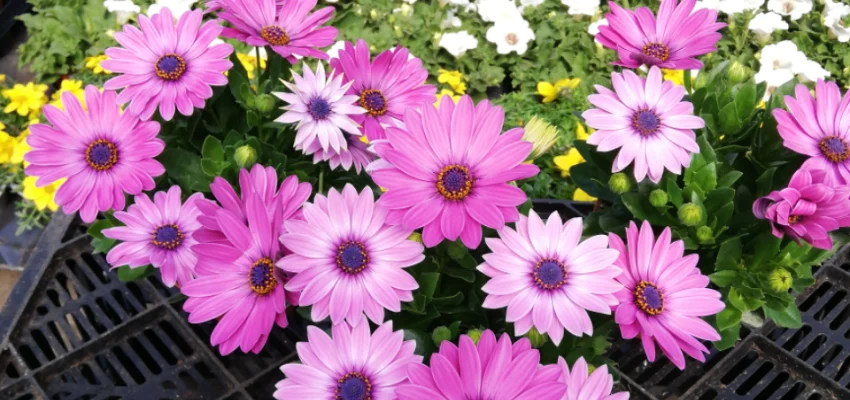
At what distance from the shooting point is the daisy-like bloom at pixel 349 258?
0.68 meters

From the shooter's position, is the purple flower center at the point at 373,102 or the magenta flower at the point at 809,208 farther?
the purple flower center at the point at 373,102

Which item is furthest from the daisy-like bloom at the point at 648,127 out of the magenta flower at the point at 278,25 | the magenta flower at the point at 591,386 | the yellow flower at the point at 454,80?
the yellow flower at the point at 454,80

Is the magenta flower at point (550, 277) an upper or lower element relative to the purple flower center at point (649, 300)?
upper

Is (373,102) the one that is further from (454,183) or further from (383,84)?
(454,183)

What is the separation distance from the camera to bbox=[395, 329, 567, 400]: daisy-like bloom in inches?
24.4

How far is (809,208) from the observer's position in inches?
27.6

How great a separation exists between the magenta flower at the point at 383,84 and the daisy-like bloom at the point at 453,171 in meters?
0.20

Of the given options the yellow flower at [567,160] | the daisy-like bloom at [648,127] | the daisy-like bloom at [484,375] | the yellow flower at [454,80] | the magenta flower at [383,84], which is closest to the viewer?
the daisy-like bloom at [484,375]

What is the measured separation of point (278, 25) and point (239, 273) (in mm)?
338

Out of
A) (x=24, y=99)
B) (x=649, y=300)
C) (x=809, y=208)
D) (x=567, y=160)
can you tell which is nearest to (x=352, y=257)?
(x=649, y=300)

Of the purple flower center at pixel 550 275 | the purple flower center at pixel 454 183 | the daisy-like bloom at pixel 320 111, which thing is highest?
the daisy-like bloom at pixel 320 111

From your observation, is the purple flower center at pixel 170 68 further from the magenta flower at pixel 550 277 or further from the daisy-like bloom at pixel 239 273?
the magenta flower at pixel 550 277

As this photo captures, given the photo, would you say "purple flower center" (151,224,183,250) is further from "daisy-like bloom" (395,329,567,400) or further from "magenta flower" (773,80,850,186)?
"magenta flower" (773,80,850,186)

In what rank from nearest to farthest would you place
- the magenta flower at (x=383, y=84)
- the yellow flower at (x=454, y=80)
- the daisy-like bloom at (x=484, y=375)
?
the daisy-like bloom at (x=484, y=375)
the magenta flower at (x=383, y=84)
the yellow flower at (x=454, y=80)
